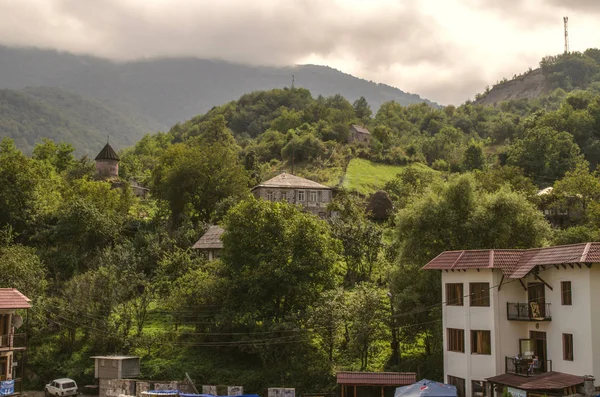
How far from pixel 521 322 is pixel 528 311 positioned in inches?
43.1

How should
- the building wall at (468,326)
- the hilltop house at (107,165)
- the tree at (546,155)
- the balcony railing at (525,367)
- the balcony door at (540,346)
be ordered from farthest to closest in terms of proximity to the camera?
the hilltop house at (107,165)
the tree at (546,155)
the building wall at (468,326)
the balcony door at (540,346)
the balcony railing at (525,367)

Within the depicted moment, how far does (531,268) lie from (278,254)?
16806mm

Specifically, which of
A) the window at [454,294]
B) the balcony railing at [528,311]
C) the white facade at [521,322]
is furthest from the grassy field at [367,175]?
the balcony railing at [528,311]

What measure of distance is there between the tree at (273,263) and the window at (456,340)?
31.3 ft

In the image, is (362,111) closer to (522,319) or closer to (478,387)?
(522,319)

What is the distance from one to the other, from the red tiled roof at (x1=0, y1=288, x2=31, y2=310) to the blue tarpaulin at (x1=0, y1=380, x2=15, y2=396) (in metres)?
4.24

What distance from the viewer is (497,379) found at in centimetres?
3569

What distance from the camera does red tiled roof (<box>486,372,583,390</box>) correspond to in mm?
33188

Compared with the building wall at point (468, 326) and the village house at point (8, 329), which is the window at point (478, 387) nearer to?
the building wall at point (468, 326)

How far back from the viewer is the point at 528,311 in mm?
37500

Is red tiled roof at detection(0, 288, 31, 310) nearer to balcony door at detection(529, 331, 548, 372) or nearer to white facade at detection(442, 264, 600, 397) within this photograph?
white facade at detection(442, 264, 600, 397)

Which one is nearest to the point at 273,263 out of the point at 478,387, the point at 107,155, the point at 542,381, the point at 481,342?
the point at 481,342

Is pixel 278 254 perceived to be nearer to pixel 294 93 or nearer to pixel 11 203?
pixel 11 203

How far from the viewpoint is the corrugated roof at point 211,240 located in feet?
195
